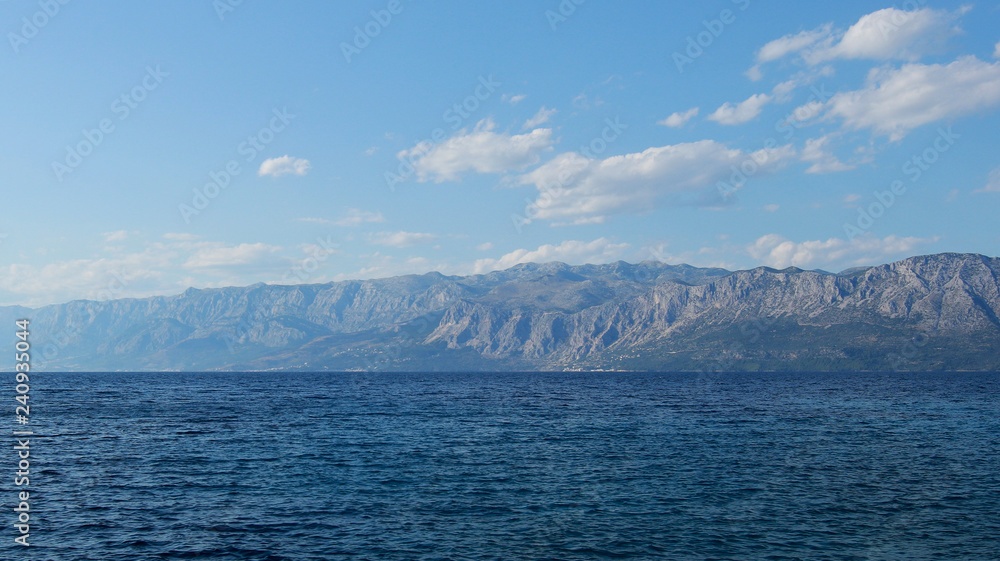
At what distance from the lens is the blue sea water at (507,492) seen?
→ 3512 cm

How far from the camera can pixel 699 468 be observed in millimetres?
57000

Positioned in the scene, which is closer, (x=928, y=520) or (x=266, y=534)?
(x=266, y=534)

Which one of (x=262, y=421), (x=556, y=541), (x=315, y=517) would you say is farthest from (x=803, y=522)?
(x=262, y=421)

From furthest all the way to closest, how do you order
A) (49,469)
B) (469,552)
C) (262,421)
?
(262,421) < (49,469) < (469,552)

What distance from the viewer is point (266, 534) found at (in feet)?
122

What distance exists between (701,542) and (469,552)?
14.0 metres

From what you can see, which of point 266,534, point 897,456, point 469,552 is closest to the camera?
point 469,552

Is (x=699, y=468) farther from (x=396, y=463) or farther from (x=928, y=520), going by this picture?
(x=396, y=463)

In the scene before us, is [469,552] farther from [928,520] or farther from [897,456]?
[897,456]

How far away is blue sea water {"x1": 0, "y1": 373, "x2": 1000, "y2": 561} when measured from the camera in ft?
115

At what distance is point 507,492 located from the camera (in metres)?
47.7

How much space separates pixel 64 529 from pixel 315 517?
49.9 ft

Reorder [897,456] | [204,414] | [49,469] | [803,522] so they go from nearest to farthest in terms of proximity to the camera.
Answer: [803,522]
[49,469]
[897,456]
[204,414]

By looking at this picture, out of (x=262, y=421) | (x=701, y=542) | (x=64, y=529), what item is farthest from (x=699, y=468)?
(x=262, y=421)
